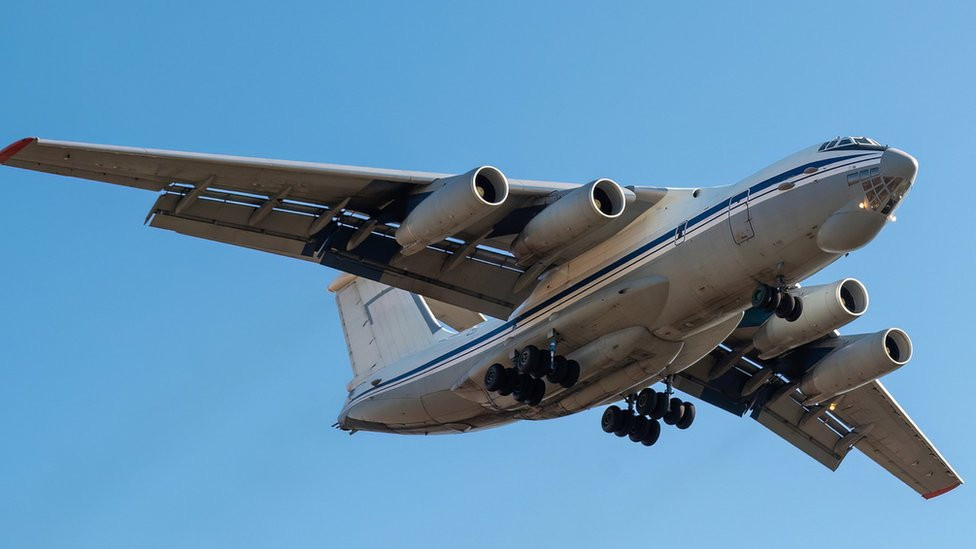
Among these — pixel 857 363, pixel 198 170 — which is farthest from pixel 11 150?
pixel 857 363

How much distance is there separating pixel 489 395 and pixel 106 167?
4126 millimetres

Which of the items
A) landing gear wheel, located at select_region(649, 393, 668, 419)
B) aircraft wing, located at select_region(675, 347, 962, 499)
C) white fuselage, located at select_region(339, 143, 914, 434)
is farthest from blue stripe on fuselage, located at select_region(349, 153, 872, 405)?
aircraft wing, located at select_region(675, 347, 962, 499)

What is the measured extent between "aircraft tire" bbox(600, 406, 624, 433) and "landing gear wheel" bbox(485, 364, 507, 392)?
159cm

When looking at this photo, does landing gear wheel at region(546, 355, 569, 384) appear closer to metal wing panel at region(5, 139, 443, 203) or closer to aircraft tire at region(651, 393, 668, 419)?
aircraft tire at region(651, 393, 668, 419)

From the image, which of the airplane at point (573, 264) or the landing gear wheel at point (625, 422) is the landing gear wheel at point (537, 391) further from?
the landing gear wheel at point (625, 422)

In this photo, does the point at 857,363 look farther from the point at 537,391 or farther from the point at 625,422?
the point at 537,391

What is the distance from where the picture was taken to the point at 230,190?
11602mm

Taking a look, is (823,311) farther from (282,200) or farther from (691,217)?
(282,200)

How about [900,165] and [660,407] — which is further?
[660,407]

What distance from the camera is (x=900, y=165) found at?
1043 centimetres

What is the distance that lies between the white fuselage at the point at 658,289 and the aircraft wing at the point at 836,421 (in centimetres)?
207

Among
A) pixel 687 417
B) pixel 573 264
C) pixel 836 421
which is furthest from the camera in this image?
pixel 836 421

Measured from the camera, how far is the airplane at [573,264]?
10898 mm

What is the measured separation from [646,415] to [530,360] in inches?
75.3
